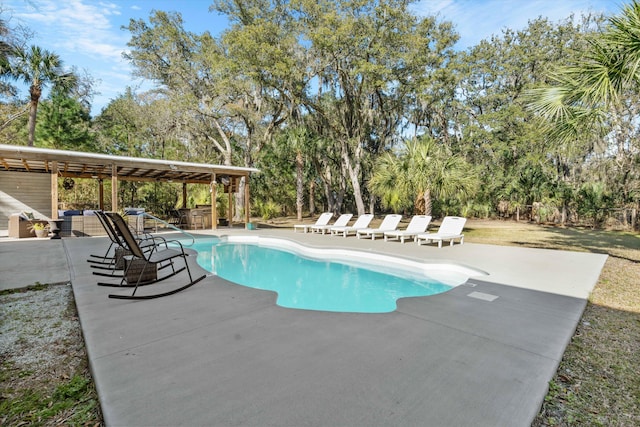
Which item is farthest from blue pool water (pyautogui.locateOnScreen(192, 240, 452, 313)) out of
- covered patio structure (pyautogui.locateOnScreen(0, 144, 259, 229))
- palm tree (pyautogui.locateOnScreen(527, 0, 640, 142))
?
covered patio structure (pyautogui.locateOnScreen(0, 144, 259, 229))

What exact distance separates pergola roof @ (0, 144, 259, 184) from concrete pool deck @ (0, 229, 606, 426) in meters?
7.96

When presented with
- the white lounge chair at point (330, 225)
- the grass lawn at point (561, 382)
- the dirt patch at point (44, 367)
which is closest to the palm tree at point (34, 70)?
the white lounge chair at point (330, 225)

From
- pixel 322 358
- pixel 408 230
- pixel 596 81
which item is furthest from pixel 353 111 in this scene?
pixel 322 358

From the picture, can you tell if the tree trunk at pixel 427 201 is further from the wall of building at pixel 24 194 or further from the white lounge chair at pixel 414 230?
the wall of building at pixel 24 194

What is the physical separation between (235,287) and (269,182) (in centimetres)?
1735

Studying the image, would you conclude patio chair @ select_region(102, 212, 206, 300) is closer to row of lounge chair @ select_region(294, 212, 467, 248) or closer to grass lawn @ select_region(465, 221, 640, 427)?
grass lawn @ select_region(465, 221, 640, 427)

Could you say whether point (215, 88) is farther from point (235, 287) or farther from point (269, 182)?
point (235, 287)

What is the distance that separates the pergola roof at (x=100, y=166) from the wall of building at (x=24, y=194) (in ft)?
1.41

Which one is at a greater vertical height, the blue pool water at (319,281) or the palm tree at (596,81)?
the palm tree at (596,81)

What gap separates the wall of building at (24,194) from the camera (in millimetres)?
13094

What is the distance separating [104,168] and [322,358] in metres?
13.5

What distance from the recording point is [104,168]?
1245 centimetres

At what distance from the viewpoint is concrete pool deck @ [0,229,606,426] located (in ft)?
5.66

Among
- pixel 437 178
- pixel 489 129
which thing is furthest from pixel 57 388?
pixel 489 129
